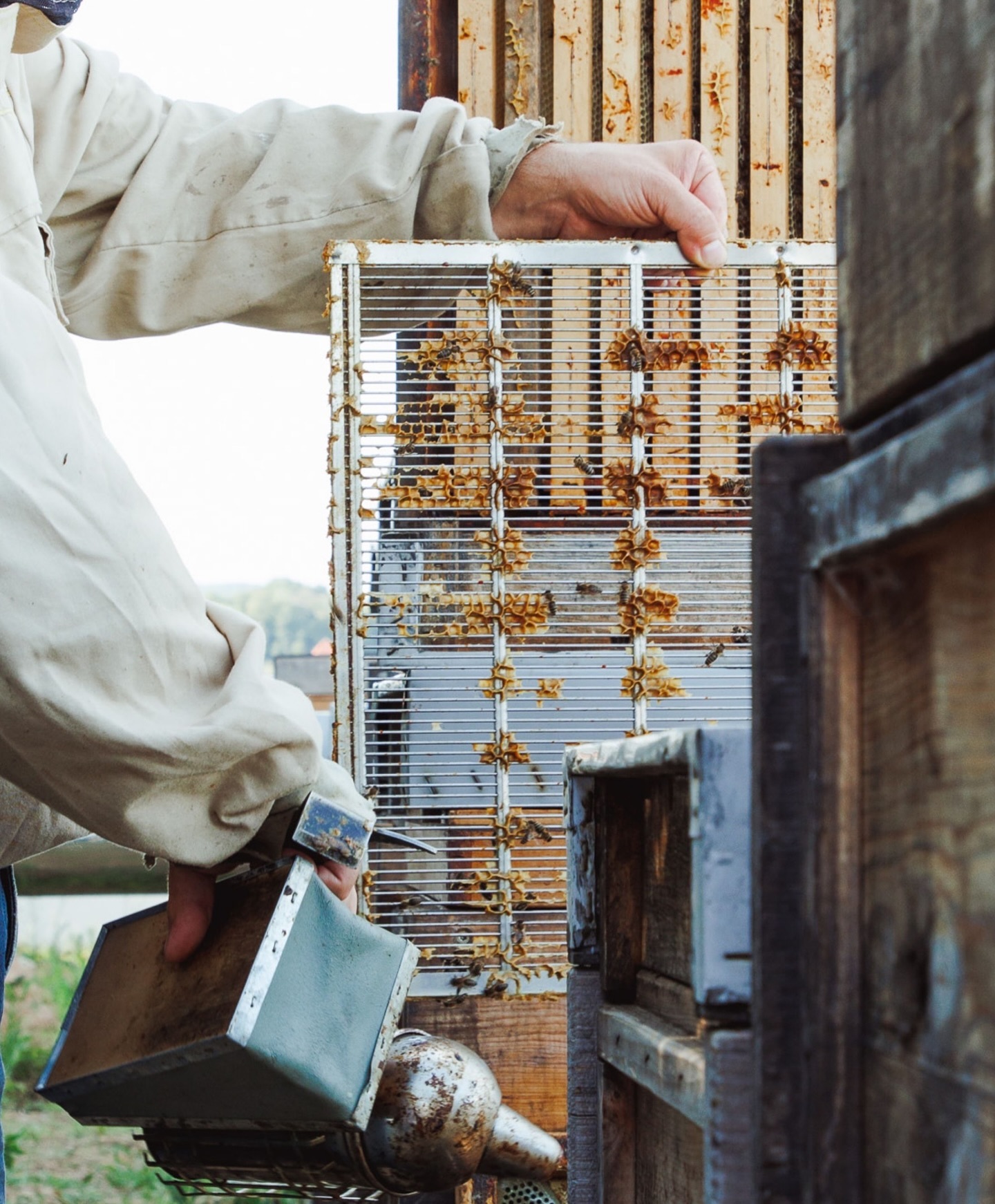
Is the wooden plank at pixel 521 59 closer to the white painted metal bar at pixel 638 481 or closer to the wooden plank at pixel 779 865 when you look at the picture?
the white painted metal bar at pixel 638 481

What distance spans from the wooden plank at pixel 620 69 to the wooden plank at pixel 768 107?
11.9 inches

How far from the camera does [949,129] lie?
724 mm

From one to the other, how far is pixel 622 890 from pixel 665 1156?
0.88ft

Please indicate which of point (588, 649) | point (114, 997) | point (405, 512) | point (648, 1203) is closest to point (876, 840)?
point (648, 1203)

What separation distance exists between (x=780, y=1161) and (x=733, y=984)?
126mm

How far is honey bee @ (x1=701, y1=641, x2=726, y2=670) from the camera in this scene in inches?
100

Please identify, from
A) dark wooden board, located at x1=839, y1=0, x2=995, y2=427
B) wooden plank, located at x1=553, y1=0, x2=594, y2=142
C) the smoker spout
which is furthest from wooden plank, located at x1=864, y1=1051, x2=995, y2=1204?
wooden plank, located at x1=553, y1=0, x2=594, y2=142

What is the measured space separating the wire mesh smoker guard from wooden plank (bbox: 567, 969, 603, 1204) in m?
0.33

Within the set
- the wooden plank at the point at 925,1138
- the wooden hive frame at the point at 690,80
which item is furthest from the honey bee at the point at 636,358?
the wooden plank at the point at 925,1138

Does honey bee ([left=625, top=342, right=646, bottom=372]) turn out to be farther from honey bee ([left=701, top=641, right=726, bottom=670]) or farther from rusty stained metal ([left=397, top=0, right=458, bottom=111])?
rusty stained metal ([left=397, top=0, right=458, bottom=111])

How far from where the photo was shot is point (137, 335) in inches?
109

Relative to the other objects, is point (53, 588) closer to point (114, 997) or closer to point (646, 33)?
point (114, 997)

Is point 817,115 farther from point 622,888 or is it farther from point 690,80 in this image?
point 622,888

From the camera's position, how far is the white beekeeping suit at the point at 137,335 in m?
1.53
